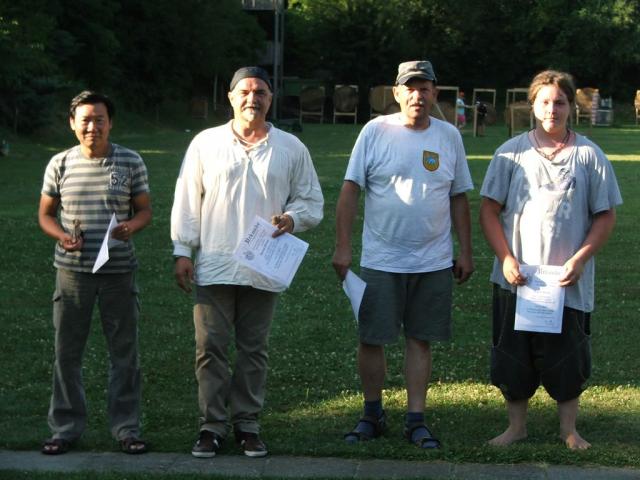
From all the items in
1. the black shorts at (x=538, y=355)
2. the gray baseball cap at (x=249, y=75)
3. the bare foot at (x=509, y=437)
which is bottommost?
the bare foot at (x=509, y=437)

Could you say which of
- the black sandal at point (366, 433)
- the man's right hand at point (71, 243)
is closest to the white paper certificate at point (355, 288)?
the black sandal at point (366, 433)

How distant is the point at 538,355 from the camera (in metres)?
6.64

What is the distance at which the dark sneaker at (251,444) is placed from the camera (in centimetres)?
643

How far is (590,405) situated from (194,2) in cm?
5565

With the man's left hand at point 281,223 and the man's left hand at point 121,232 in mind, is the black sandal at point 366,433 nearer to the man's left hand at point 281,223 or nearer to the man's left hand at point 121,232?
the man's left hand at point 281,223

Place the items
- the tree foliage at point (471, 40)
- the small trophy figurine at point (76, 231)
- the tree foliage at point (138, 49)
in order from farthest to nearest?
the tree foliage at point (471, 40) → the tree foliage at point (138, 49) → the small trophy figurine at point (76, 231)

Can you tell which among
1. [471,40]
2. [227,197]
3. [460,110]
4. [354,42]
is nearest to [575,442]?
[227,197]

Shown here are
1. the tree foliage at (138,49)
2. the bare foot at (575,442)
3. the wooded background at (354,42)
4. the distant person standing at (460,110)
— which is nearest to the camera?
the bare foot at (575,442)

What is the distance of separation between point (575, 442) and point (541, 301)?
0.82 metres

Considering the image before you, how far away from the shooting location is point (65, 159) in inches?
254

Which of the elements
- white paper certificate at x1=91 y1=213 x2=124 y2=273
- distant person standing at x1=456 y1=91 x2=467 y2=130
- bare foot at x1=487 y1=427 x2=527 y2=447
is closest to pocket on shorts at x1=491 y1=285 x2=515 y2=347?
bare foot at x1=487 y1=427 x2=527 y2=447

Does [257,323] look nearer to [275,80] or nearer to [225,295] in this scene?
[225,295]

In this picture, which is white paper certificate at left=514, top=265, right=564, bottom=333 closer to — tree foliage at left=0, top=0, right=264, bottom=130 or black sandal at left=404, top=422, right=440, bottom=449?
black sandal at left=404, top=422, right=440, bottom=449

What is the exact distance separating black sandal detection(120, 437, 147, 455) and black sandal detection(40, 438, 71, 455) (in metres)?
0.29
